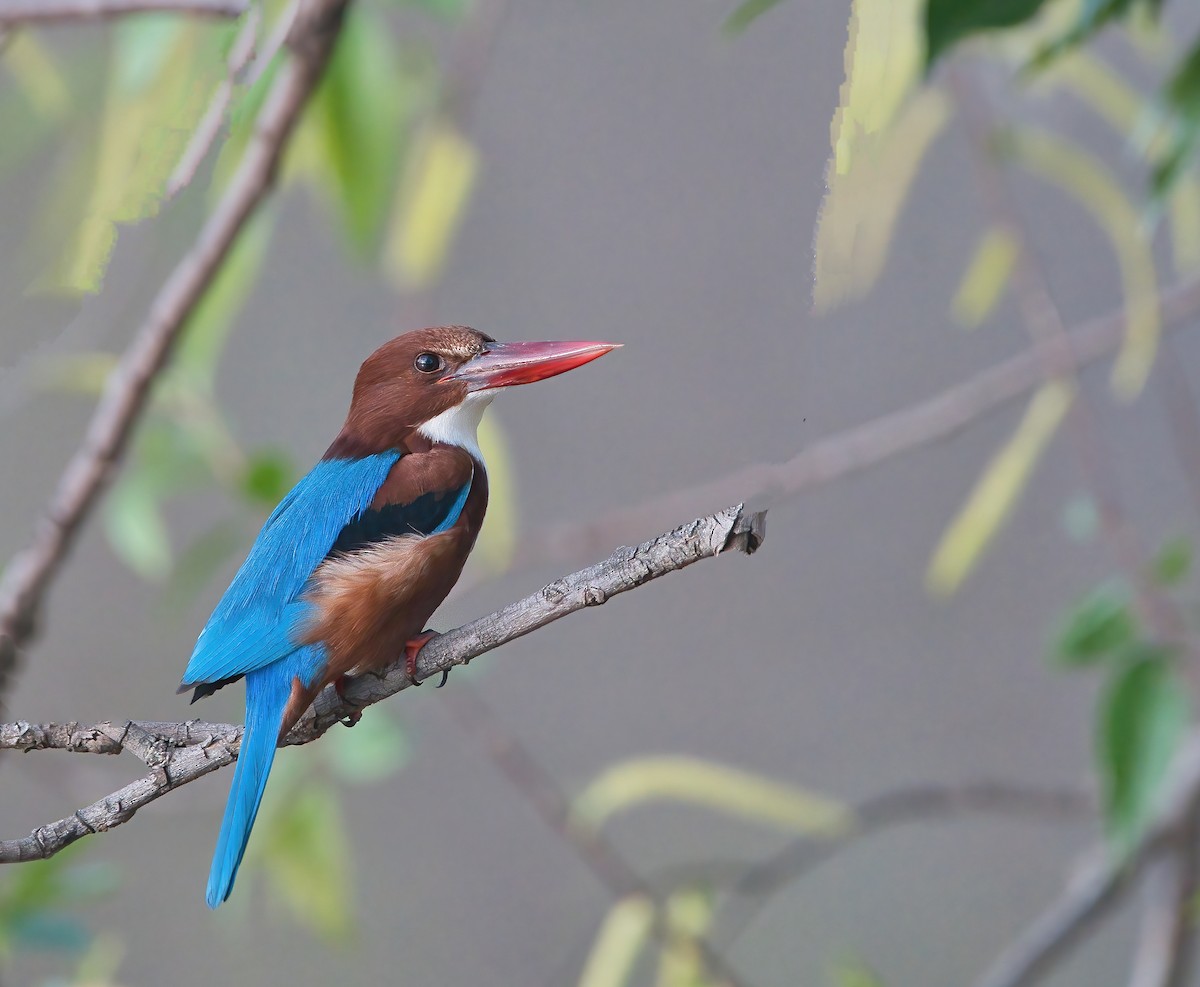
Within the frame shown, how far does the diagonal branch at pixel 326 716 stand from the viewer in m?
0.29

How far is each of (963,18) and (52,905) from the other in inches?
42.8

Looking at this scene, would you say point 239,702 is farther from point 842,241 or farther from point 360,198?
point 842,241

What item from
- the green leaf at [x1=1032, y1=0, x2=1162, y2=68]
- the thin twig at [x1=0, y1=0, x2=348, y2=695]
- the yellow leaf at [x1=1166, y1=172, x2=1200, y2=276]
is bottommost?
the thin twig at [x1=0, y1=0, x2=348, y2=695]

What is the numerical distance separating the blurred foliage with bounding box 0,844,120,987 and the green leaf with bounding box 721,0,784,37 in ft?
3.13

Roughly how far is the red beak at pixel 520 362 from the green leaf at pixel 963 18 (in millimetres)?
204

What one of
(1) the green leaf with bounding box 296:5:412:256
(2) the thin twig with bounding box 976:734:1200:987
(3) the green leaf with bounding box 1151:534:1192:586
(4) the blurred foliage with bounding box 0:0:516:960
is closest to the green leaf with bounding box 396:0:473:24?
(4) the blurred foliage with bounding box 0:0:516:960

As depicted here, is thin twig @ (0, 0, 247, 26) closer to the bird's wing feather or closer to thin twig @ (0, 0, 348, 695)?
thin twig @ (0, 0, 348, 695)

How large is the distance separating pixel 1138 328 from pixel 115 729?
981 mm

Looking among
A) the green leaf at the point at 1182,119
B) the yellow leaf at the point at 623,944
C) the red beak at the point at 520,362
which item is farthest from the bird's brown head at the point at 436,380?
the yellow leaf at the point at 623,944

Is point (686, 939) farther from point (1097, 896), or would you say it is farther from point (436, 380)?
point (436, 380)

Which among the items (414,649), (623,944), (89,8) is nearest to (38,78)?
(89,8)

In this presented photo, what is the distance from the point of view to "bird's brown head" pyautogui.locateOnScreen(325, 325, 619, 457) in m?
0.38

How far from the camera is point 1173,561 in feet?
3.85

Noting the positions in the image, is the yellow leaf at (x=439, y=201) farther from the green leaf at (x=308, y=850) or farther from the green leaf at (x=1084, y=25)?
the green leaf at (x=308, y=850)
